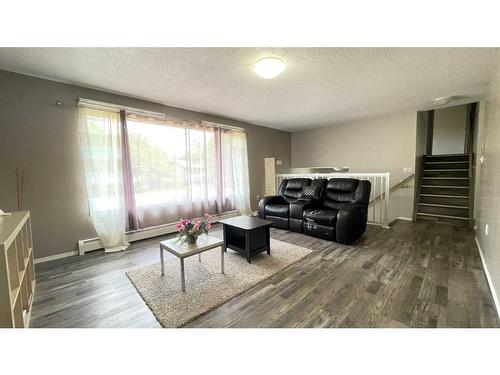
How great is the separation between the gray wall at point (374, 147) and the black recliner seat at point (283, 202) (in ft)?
6.15

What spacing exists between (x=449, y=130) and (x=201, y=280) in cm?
757

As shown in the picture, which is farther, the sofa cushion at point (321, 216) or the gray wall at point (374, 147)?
the gray wall at point (374, 147)

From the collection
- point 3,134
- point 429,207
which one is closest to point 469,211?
point 429,207

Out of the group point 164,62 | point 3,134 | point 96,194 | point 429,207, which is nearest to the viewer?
point 164,62

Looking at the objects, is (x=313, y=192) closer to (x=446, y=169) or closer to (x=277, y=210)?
(x=277, y=210)

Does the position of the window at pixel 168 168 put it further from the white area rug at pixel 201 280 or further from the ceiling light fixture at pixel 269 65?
the ceiling light fixture at pixel 269 65

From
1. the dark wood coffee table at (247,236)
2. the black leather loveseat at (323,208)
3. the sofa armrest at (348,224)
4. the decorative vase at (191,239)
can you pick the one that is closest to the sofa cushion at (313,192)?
the black leather loveseat at (323,208)

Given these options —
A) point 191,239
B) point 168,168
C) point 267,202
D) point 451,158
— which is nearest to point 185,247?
point 191,239

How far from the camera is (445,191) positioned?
4234mm

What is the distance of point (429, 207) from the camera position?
413 cm

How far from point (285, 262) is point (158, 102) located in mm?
3189

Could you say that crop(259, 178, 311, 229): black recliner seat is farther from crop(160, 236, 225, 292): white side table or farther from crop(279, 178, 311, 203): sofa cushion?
crop(160, 236, 225, 292): white side table

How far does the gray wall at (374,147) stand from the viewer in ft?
13.8
